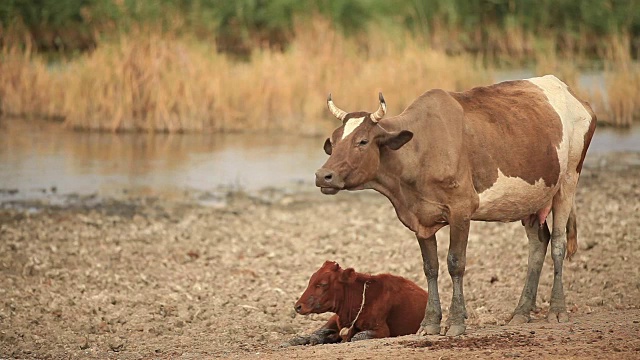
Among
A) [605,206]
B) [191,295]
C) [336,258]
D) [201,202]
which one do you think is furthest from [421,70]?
[191,295]

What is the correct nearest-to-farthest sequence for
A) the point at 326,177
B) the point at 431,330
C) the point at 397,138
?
the point at 326,177, the point at 397,138, the point at 431,330

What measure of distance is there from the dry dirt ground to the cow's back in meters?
1.01

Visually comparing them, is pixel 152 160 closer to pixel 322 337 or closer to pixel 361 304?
pixel 322 337

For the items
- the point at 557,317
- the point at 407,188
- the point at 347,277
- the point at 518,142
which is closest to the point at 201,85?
the point at 347,277

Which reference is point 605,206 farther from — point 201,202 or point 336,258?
point 201,202

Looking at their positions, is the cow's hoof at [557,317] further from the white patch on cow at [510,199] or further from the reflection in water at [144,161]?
the reflection in water at [144,161]

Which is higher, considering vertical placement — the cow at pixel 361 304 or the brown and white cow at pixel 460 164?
the brown and white cow at pixel 460 164

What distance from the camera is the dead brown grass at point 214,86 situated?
933 inches

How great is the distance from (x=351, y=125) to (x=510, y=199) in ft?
4.78

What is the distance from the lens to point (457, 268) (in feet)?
29.5

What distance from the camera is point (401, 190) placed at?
8898 mm

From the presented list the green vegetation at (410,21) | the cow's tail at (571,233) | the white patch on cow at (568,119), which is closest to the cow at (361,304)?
the cow's tail at (571,233)

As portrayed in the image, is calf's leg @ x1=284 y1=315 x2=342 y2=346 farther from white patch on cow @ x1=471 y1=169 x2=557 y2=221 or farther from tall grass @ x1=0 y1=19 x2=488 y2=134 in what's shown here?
tall grass @ x1=0 y1=19 x2=488 y2=134

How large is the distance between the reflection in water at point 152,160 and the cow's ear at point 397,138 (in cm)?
1028
